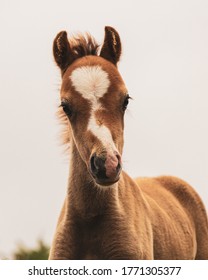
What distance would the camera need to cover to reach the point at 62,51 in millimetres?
7191

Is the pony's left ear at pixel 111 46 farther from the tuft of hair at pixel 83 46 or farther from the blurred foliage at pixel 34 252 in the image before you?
the blurred foliage at pixel 34 252

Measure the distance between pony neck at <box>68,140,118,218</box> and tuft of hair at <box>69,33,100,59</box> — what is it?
1.04 metres

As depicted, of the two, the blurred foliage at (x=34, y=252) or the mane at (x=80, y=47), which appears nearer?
the mane at (x=80, y=47)

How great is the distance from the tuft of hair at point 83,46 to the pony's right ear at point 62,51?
0.07m

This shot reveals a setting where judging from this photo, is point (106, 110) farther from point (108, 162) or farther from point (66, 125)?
point (66, 125)

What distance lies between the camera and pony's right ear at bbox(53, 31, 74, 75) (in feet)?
23.5

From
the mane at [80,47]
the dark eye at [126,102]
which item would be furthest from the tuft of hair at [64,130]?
the dark eye at [126,102]

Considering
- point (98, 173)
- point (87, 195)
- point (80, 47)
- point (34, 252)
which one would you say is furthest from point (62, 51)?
point (34, 252)

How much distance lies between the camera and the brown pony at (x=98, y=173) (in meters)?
6.19

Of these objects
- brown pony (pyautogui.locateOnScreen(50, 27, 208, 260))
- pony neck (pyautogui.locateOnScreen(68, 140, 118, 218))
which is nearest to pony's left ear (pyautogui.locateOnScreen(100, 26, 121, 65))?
brown pony (pyautogui.locateOnScreen(50, 27, 208, 260))

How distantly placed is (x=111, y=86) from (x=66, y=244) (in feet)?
5.68

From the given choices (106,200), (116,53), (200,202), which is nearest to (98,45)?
(116,53)

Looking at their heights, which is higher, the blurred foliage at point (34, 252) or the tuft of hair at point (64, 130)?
the tuft of hair at point (64, 130)

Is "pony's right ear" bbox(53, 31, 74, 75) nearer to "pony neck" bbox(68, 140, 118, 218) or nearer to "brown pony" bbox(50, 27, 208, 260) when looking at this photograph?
"brown pony" bbox(50, 27, 208, 260)
